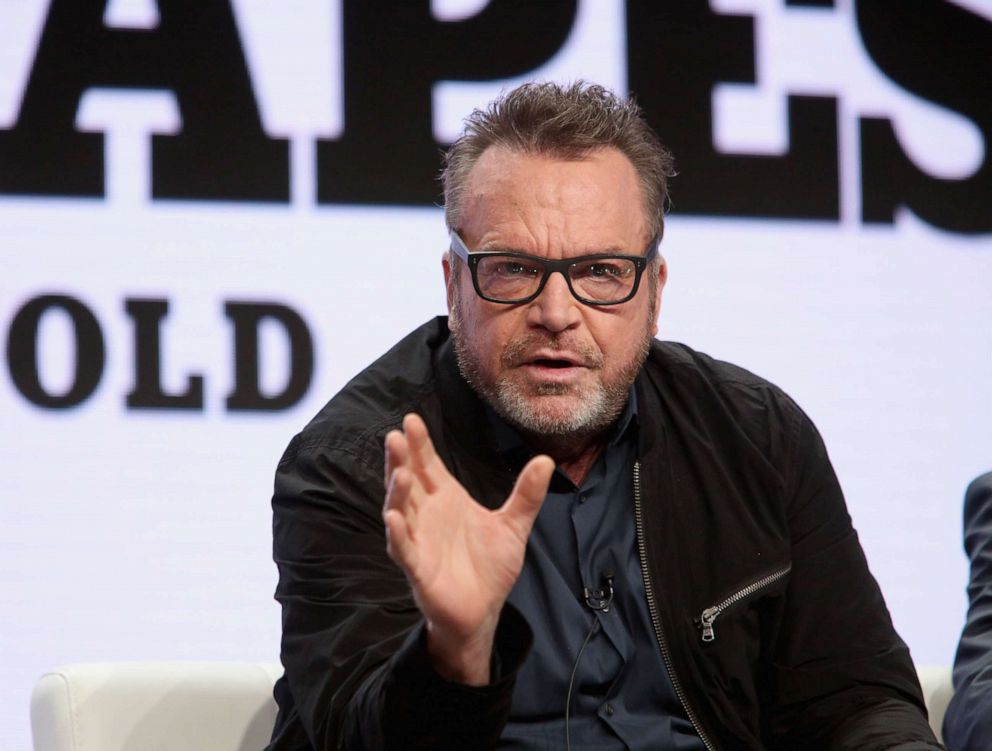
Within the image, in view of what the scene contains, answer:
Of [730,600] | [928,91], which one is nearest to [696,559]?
[730,600]

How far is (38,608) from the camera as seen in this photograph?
9.91 ft

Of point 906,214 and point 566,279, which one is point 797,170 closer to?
point 906,214

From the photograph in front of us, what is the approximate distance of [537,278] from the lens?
2.17 metres

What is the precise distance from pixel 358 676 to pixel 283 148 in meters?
1.75

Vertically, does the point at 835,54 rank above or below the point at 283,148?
above

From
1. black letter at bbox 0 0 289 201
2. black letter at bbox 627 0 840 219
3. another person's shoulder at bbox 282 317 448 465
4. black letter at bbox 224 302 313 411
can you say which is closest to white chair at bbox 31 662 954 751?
another person's shoulder at bbox 282 317 448 465

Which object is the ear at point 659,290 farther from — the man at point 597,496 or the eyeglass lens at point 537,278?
the eyeglass lens at point 537,278

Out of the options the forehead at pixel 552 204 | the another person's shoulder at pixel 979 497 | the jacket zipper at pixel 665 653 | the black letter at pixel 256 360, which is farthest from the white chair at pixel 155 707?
the another person's shoulder at pixel 979 497

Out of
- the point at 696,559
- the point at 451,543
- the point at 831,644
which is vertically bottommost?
the point at 831,644

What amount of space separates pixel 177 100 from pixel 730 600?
71.3 inches

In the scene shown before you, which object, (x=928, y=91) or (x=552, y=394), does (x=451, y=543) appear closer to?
(x=552, y=394)

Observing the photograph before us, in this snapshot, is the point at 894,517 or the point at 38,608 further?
the point at 894,517

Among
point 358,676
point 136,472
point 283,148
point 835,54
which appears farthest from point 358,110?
point 358,676

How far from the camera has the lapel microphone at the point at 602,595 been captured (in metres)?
2.11
